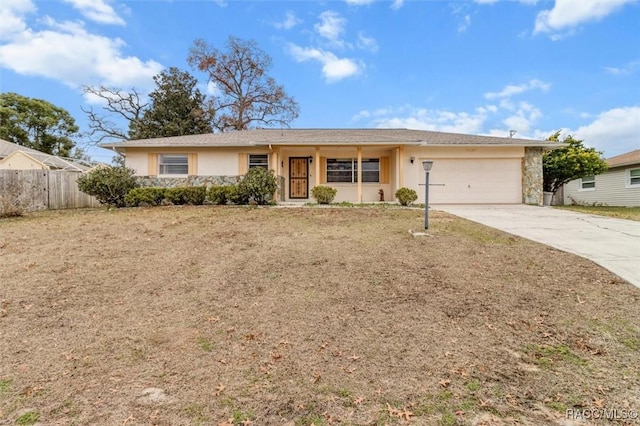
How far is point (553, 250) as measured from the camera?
19.2 ft

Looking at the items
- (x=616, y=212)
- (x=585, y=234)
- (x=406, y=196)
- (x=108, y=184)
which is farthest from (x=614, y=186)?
(x=108, y=184)

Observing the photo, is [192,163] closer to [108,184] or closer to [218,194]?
[218,194]

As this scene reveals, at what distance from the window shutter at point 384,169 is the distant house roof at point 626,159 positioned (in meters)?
12.4

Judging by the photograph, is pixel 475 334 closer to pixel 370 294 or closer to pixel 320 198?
pixel 370 294

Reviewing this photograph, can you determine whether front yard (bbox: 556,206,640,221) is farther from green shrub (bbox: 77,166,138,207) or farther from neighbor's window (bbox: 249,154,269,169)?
green shrub (bbox: 77,166,138,207)

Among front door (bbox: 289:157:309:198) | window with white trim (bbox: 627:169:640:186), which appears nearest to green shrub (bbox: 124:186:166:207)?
front door (bbox: 289:157:309:198)

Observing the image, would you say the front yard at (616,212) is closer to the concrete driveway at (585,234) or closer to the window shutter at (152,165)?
the concrete driveway at (585,234)

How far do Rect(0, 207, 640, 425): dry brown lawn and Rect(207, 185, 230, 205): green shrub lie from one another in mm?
6379

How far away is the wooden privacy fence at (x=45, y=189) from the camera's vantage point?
12502mm

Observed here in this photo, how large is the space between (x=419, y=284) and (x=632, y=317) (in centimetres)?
212

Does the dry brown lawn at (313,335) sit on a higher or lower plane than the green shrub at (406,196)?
lower

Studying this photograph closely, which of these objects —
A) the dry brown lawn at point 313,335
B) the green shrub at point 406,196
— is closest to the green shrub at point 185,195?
the dry brown lawn at point 313,335

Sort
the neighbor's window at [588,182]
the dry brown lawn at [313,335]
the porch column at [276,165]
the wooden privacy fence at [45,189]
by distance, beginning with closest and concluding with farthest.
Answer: the dry brown lawn at [313,335] < the wooden privacy fence at [45,189] < the porch column at [276,165] < the neighbor's window at [588,182]

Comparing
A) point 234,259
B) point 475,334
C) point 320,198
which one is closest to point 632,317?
point 475,334
